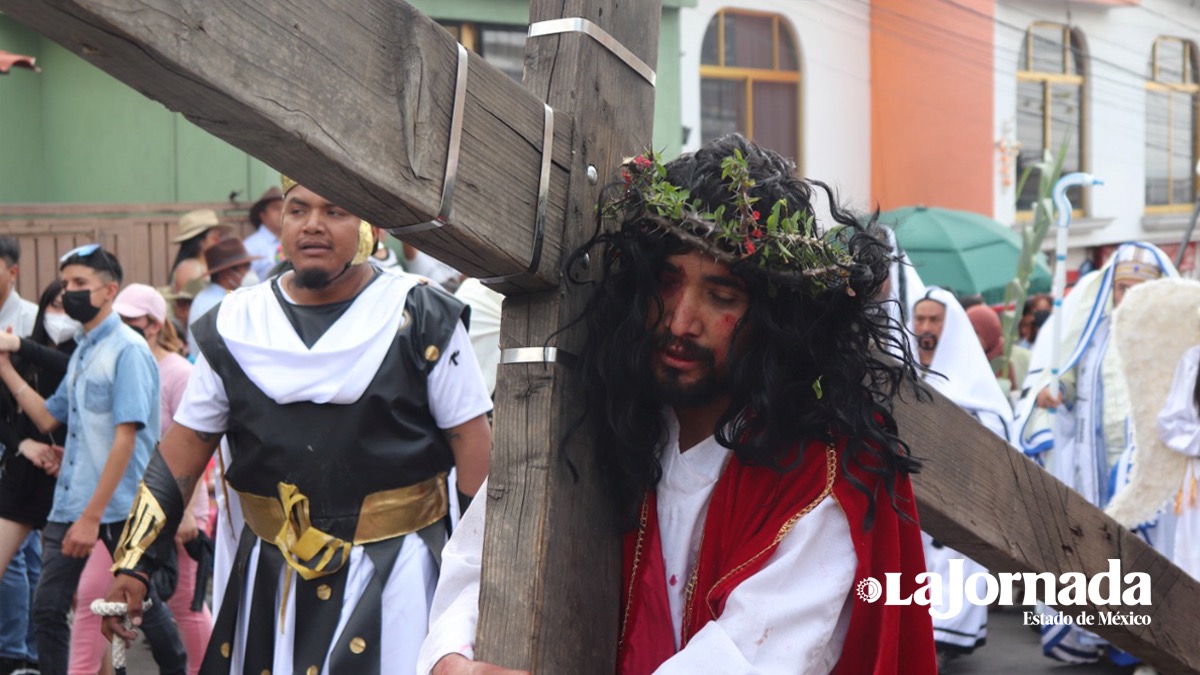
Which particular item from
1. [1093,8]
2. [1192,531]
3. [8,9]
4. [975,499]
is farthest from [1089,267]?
[8,9]

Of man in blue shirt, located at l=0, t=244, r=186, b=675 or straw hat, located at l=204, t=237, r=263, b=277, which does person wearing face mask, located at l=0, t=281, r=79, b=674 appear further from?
straw hat, located at l=204, t=237, r=263, b=277

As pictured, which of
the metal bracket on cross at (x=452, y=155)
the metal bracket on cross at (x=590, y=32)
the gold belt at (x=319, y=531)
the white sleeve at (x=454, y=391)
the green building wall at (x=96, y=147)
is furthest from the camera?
the green building wall at (x=96, y=147)

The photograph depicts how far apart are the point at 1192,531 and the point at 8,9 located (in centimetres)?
685

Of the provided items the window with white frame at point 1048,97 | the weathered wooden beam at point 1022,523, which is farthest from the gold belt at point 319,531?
the window with white frame at point 1048,97

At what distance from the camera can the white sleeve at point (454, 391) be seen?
3.90m

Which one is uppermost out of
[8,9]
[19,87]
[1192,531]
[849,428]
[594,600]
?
[19,87]

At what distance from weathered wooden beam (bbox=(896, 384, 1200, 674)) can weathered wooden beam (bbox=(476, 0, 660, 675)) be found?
67cm

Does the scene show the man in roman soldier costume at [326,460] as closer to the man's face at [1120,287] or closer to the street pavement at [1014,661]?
the street pavement at [1014,661]

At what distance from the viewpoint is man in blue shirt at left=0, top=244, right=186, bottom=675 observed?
5617mm

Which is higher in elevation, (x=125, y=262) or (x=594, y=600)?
(x=125, y=262)

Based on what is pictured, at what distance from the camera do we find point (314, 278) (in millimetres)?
Answer: 3967

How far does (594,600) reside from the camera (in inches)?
95.3

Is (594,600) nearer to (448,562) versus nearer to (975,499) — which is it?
(448,562)

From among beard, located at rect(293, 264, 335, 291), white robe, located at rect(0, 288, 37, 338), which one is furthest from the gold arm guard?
white robe, located at rect(0, 288, 37, 338)
